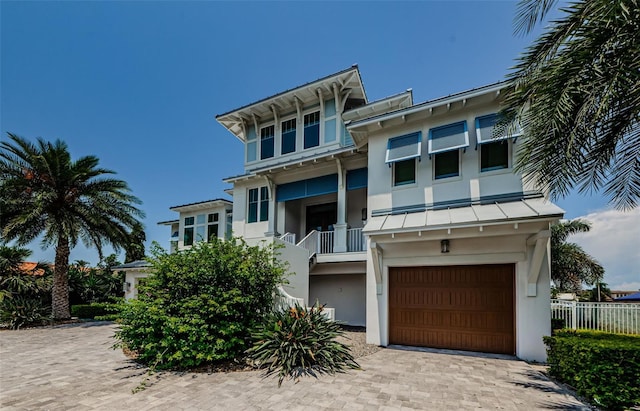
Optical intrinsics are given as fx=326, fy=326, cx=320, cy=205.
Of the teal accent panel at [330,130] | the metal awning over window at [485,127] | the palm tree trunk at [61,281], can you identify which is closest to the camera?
the metal awning over window at [485,127]

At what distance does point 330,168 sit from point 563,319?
1019 cm

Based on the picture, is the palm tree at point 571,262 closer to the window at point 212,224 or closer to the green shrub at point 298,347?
the green shrub at point 298,347

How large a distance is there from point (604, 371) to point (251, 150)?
15923mm

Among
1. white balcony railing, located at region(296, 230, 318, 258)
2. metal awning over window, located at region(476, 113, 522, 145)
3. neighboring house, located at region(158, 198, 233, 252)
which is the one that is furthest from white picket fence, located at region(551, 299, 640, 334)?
neighboring house, located at region(158, 198, 233, 252)

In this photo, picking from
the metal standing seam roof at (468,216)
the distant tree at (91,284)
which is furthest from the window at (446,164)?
the distant tree at (91,284)

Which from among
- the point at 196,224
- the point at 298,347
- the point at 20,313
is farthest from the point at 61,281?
the point at 298,347

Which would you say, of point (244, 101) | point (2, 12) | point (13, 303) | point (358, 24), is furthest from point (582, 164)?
point (13, 303)

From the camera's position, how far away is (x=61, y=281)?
656 inches

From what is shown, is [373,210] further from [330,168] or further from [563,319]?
[563,319]

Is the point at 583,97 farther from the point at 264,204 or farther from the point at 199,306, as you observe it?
the point at 264,204

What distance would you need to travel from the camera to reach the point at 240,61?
14414 millimetres

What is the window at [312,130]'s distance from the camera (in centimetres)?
1592

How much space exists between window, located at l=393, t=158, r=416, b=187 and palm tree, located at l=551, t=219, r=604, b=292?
654 inches

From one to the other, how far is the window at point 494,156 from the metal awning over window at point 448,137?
0.68 meters
